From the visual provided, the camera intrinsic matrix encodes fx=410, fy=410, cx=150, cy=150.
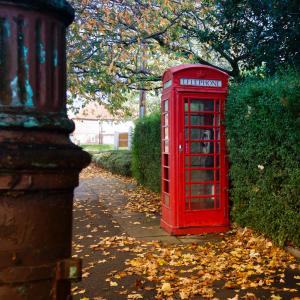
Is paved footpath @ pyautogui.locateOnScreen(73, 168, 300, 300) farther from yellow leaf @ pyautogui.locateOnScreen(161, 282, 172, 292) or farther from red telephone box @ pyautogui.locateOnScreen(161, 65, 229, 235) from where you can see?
red telephone box @ pyautogui.locateOnScreen(161, 65, 229, 235)

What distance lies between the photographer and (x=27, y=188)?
4.01 ft

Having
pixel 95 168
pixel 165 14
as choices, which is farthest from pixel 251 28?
pixel 95 168

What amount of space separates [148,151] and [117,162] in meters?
6.01

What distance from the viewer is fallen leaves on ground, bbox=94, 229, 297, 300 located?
4.27 metres

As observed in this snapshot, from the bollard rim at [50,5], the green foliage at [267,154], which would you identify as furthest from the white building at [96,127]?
the bollard rim at [50,5]

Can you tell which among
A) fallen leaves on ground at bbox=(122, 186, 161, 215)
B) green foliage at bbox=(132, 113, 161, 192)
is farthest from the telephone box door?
green foliage at bbox=(132, 113, 161, 192)

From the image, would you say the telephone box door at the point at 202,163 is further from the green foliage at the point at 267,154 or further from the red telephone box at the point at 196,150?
the green foliage at the point at 267,154

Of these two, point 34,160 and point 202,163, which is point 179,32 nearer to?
point 202,163

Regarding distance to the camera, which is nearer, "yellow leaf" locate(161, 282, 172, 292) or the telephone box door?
"yellow leaf" locate(161, 282, 172, 292)

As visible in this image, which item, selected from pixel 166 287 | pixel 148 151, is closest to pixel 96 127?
pixel 148 151

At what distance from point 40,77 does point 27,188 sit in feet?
1.16

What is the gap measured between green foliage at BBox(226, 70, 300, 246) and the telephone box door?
0.73 ft

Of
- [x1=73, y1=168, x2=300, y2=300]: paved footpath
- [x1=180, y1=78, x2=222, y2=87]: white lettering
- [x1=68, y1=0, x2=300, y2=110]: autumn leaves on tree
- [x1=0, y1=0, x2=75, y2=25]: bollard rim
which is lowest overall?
[x1=73, y1=168, x2=300, y2=300]: paved footpath

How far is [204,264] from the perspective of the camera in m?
5.06
